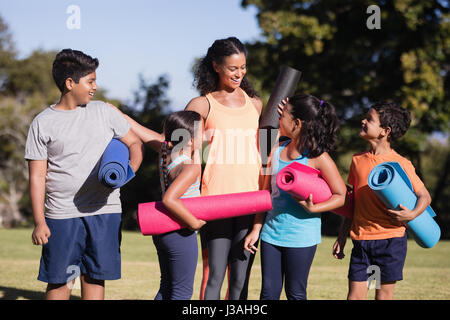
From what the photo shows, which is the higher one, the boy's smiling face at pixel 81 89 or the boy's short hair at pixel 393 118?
the boy's smiling face at pixel 81 89

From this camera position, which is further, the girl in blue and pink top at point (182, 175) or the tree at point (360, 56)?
the tree at point (360, 56)

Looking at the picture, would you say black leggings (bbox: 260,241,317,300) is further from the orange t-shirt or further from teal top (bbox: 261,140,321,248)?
the orange t-shirt

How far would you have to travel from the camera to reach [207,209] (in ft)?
10.9

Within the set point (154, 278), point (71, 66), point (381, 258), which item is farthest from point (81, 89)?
point (154, 278)

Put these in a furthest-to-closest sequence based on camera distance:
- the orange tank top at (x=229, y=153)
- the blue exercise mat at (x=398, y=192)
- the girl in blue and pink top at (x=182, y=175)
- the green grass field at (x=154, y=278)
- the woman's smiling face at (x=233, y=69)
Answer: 1. the green grass field at (x=154, y=278)
2. the woman's smiling face at (x=233, y=69)
3. the orange tank top at (x=229, y=153)
4. the blue exercise mat at (x=398, y=192)
5. the girl in blue and pink top at (x=182, y=175)

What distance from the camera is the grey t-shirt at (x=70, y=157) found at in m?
3.41

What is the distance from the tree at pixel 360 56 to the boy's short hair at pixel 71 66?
45.0 ft

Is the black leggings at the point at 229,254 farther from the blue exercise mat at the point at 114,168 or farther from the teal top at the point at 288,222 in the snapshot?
the blue exercise mat at the point at 114,168

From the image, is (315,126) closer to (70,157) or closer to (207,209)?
(207,209)

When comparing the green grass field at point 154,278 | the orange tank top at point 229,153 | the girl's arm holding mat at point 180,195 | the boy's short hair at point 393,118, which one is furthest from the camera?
the green grass field at point 154,278

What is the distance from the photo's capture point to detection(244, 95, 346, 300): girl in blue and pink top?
11.3ft

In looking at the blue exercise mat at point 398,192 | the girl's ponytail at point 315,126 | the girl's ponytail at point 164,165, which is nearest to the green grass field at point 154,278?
the girl's ponytail at point 164,165

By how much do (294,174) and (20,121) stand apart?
30.4 meters

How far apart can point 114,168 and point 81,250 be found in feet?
2.20
